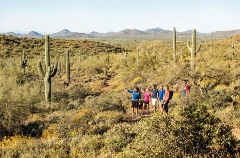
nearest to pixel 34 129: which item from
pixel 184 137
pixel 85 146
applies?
pixel 85 146

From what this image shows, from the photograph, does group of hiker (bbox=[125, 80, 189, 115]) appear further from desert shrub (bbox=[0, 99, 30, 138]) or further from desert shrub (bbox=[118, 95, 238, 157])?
desert shrub (bbox=[0, 99, 30, 138])

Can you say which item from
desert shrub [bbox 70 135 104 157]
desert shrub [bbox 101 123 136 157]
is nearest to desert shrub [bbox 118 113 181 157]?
desert shrub [bbox 101 123 136 157]

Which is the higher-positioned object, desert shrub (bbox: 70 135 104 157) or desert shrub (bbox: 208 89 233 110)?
desert shrub (bbox: 208 89 233 110)

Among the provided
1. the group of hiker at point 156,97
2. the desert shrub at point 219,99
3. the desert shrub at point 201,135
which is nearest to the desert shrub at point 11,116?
the group of hiker at point 156,97

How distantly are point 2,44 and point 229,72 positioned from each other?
4636 cm

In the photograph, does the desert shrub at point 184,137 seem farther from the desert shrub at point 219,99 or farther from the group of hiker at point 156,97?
the desert shrub at point 219,99

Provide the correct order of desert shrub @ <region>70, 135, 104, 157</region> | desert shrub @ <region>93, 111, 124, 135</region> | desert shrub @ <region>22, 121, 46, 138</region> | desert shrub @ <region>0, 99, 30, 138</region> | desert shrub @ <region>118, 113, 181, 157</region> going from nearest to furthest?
1. desert shrub @ <region>118, 113, 181, 157</region>
2. desert shrub @ <region>70, 135, 104, 157</region>
3. desert shrub @ <region>93, 111, 124, 135</region>
4. desert shrub @ <region>22, 121, 46, 138</region>
5. desert shrub @ <region>0, 99, 30, 138</region>

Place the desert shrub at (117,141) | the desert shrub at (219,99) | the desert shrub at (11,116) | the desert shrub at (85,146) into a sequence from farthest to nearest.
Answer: the desert shrub at (219,99)
the desert shrub at (11,116)
the desert shrub at (117,141)
the desert shrub at (85,146)

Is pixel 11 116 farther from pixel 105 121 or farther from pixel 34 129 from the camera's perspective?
pixel 105 121

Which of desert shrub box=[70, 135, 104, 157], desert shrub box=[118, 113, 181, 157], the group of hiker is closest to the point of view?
desert shrub box=[118, 113, 181, 157]

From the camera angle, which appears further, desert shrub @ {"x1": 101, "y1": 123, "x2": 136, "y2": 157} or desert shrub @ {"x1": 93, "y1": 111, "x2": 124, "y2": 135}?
desert shrub @ {"x1": 93, "y1": 111, "x2": 124, "y2": 135}

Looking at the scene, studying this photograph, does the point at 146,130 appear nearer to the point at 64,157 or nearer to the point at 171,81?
the point at 64,157

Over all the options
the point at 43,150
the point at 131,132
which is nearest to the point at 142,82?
the point at 131,132

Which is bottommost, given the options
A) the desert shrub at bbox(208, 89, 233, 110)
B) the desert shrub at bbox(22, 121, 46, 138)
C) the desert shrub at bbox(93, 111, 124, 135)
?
the desert shrub at bbox(22, 121, 46, 138)
